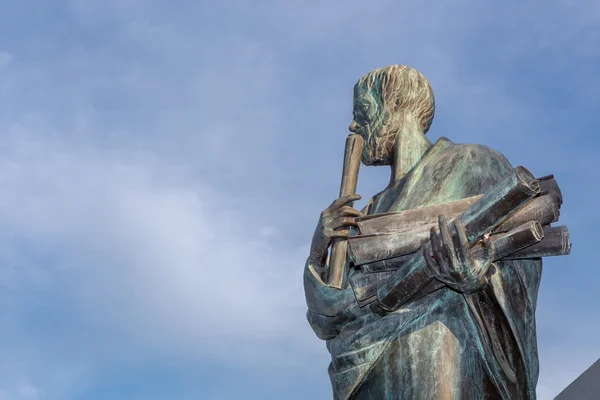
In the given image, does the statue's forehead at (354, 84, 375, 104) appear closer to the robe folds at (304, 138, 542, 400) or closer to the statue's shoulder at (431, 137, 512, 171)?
the statue's shoulder at (431, 137, 512, 171)

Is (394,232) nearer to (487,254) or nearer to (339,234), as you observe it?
(339,234)

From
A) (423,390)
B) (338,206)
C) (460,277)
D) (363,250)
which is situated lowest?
(423,390)

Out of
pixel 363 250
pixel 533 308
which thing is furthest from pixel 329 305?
pixel 533 308

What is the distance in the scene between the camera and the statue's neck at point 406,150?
25.6 ft

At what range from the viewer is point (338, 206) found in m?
7.54

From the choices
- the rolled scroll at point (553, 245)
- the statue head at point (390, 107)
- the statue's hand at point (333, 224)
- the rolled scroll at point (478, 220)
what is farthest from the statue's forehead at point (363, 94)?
the rolled scroll at point (553, 245)

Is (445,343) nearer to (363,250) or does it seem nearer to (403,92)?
(363,250)

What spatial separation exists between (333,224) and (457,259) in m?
1.36

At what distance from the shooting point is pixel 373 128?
313 inches

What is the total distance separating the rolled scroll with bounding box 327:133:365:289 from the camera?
24.3 feet

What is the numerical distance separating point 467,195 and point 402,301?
0.99 m

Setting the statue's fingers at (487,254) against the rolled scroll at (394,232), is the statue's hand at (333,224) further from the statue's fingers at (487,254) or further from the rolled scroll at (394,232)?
the statue's fingers at (487,254)

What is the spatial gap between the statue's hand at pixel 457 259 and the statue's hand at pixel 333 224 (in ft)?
3.52

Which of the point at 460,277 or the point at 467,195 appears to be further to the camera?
the point at 467,195
